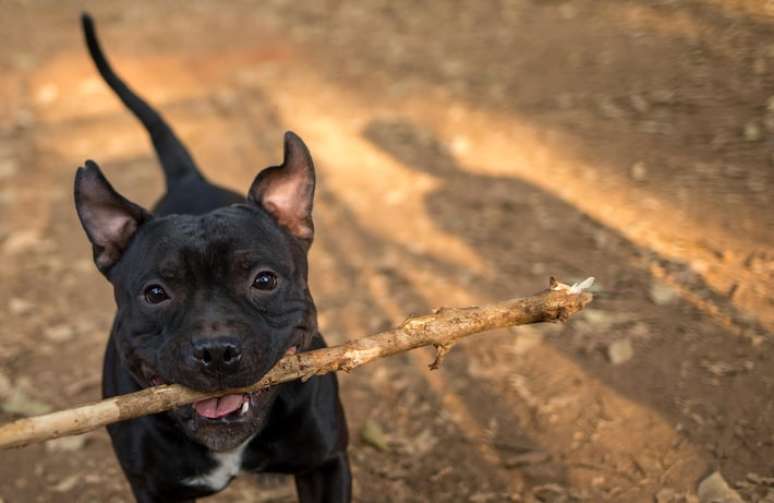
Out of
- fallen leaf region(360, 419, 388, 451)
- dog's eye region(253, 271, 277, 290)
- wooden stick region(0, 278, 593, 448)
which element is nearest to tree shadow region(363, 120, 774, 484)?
fallen leaf region(360, 419, 388, 451)

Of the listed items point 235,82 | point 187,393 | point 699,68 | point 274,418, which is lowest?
point 235,82

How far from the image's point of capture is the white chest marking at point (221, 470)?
11.6 feet

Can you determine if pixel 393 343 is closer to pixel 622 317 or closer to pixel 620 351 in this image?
pixel 620 351

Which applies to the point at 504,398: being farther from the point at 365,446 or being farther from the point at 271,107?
the point at 271,107

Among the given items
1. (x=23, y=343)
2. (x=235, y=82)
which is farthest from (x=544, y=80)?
(x=23, y=343)

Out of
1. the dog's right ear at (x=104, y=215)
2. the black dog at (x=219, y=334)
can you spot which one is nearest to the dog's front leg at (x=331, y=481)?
the black dog at (x=219, y=334)

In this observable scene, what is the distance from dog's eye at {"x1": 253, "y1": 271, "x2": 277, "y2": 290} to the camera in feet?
11.4

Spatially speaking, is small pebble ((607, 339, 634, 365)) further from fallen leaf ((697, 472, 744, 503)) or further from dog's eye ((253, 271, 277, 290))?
dog's eye ((253, 271, 277, 290))

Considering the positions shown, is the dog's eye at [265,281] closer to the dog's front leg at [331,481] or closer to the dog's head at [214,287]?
the dog's head at [214,287]

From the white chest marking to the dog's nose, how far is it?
60 centimetres

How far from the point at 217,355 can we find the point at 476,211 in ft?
13.0

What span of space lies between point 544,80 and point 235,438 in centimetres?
598

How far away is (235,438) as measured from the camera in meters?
3.22

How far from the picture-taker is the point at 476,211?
6711 millimetres
